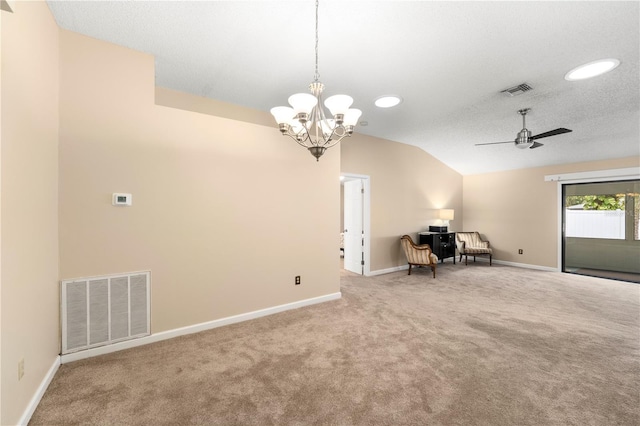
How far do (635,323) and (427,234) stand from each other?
326 cm

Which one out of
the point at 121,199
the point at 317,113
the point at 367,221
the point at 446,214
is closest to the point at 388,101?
the point at 317,113

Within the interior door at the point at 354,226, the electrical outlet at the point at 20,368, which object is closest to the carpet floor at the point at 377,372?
the electrical outlet at the point at 20,368

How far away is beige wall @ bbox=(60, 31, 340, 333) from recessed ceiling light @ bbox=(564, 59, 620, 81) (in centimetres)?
299

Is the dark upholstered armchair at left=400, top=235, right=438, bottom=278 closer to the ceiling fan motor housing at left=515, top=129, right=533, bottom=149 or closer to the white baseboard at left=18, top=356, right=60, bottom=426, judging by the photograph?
the ceiling fan motor housing at left=515, top=129, right=533, bottom=149

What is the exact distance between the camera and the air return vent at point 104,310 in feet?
7.75

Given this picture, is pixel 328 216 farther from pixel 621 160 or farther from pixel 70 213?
pixel 621 160

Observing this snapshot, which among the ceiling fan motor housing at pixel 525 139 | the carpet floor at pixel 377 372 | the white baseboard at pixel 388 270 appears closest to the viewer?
the carpet floor at pixel 377 372

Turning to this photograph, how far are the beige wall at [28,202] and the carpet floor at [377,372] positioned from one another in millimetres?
368

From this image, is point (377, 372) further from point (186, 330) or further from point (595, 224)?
point (595, 224)

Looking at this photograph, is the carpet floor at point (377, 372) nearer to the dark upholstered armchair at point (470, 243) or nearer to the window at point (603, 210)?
the window at point (603, 210)

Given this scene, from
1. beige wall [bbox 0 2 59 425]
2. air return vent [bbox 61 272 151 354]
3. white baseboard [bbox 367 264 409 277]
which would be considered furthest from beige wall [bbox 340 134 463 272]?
beige wall [bbox 0 2 59 425]

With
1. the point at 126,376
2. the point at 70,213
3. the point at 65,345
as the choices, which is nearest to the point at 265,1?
the point at 70,213

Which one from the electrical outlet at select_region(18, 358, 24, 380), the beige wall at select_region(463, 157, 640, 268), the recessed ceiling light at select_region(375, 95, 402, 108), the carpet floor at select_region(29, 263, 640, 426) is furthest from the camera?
the beige wall at select_region(463, 157, 640, 268)

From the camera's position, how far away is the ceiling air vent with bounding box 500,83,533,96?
10.4 ft
